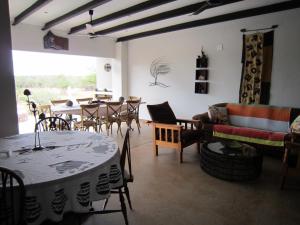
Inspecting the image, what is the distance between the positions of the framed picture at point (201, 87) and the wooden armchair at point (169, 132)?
1.73m

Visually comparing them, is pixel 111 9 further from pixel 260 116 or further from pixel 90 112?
pixel 260 116

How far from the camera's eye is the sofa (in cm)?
368

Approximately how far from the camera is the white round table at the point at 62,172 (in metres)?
1.38

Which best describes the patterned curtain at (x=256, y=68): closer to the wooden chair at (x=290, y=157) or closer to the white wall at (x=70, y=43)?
the wooden chair at (x=290, y=157)

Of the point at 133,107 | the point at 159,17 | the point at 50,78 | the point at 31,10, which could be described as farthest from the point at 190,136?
the point at 50,78

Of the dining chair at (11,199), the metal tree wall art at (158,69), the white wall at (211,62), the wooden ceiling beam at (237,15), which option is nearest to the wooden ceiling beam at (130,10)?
the wooden ceiling beam at (237,15)

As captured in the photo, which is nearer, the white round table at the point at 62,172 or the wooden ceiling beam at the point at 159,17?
the white round table at the point at 62,172

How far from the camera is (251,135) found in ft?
12.6

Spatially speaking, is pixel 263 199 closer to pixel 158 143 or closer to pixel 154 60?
pixel 158 143

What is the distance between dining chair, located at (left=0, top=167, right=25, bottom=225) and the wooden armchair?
8.67ft

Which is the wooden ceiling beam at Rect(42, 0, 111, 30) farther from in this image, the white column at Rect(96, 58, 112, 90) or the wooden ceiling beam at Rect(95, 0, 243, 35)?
the white column at Rect(96, 58, 112, 90)

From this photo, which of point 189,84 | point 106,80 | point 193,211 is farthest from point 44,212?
point 106,80

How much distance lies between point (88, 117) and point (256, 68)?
3791 mm

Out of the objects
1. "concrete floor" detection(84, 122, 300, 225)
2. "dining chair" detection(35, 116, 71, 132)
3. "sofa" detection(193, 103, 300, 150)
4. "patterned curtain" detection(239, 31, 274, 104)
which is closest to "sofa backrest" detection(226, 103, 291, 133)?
"sofa" detection(193, 103, 300, 150)
